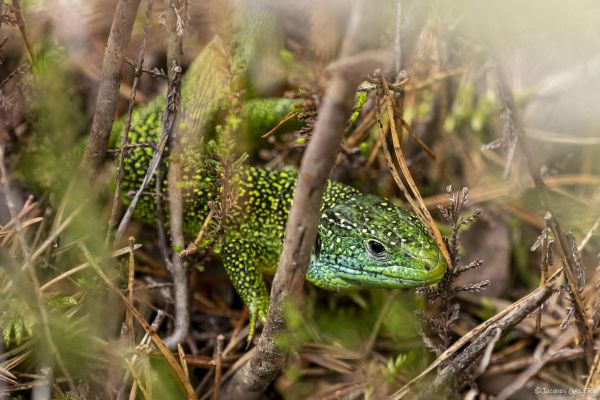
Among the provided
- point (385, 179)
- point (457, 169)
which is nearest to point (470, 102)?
point (457, 169)

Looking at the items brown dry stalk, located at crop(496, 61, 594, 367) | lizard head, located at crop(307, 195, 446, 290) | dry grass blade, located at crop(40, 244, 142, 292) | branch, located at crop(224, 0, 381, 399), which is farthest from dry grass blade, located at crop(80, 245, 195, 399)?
brown dry stalk, located at crop(496, 61, 594, 367)

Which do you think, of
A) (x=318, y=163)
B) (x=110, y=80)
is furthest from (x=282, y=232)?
(x=318, y=163)

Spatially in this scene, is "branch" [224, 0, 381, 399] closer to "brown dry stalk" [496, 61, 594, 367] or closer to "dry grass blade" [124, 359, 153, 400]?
"dry grass blade" [124, 359, 153, 400]

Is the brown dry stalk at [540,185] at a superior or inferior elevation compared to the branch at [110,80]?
inferior

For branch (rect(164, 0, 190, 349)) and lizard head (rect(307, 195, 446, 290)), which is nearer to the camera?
lizard head (rect(307, 195, 446, 290))

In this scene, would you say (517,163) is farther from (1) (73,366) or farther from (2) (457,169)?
(1) (73,366)

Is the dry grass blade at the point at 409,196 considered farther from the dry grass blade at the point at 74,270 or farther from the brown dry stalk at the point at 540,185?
the dry grass blade at the point at 74,270

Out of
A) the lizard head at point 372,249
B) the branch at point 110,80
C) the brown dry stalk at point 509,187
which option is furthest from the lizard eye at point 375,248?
the branch at point 110,80
